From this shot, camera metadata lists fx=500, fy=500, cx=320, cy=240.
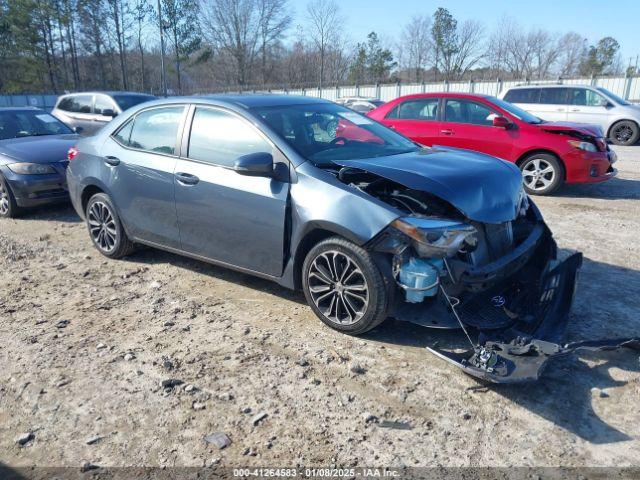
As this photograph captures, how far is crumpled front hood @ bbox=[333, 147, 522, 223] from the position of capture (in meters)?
3.44

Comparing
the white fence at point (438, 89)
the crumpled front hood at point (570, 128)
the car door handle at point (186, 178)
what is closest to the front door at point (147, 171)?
the car door handle at point (186, 178)

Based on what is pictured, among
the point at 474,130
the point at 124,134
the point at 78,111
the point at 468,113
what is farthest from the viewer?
the point at 78,111

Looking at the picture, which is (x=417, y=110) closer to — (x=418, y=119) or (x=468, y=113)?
(x=418, y=119)

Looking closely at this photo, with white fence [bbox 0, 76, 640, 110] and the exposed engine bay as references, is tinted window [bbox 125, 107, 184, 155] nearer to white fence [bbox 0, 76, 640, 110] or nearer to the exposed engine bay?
the exposed engine bay

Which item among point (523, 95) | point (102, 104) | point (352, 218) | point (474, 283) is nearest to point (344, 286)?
point (352, 218)

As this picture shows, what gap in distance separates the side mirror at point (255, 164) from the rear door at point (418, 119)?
5667 mm

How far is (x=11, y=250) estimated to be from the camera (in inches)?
232

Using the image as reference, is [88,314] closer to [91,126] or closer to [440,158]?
[440,158]

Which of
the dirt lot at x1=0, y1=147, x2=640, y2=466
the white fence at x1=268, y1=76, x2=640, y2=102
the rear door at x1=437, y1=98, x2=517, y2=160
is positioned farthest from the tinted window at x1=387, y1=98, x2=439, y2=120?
the white fence at x1=268, y1=76, x2=640, y2=102

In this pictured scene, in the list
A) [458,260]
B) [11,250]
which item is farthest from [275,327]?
[11,250]

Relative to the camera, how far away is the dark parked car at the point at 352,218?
3.29 metres

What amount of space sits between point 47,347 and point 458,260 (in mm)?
3000

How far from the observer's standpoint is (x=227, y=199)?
159 inches

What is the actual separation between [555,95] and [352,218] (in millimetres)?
13091
